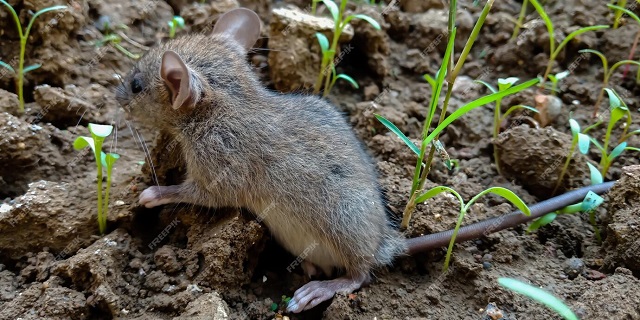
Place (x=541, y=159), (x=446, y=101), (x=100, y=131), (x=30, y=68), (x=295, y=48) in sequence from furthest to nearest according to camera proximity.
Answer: (x=295, y=48) < (x=30, y=68) < (x=541, y=159) < (x=446, y=101) < (x=100, y=131)

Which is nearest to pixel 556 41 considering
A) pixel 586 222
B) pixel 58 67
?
pixel 586 222

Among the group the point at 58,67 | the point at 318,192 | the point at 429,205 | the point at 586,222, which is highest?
the point at 58,67

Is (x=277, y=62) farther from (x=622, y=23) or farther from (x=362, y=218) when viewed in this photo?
(x=622, y=23)

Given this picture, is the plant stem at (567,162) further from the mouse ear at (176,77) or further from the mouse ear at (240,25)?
the mouse ear at (176,77)

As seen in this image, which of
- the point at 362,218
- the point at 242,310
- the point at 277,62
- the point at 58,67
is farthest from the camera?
the point at 277,62

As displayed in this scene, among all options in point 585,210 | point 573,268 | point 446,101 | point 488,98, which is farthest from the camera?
point 585,210

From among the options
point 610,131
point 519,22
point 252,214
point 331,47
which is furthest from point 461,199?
point 519,22

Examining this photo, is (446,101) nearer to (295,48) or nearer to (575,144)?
(575,144)

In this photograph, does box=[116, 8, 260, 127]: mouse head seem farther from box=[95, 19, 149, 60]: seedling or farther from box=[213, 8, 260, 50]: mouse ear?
box=[95, 19, 149, 60]: seedling
